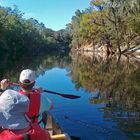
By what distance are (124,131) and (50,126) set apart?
4.69 metres

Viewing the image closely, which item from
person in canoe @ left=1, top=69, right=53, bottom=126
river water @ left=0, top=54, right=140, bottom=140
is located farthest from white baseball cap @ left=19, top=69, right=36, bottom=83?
river water @ left=0, top=54, right=140, bottom=140

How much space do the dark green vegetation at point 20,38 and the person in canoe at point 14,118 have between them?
207 feet

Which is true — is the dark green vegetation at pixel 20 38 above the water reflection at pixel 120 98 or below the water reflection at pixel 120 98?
above

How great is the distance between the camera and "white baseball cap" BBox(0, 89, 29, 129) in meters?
3.52

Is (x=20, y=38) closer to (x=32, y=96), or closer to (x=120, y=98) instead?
(x=120, y=98)

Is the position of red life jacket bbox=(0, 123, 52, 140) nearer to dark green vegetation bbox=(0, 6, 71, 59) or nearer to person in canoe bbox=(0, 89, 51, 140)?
person in canoe bbox=(0, 89, 51, 140)

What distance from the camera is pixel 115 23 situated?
215 feet

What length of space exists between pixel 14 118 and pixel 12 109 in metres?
0.10

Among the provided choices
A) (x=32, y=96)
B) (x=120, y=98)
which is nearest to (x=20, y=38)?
(x=120, y=98)

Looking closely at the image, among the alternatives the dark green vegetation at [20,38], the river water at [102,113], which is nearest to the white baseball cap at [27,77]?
the river water at [102,113]

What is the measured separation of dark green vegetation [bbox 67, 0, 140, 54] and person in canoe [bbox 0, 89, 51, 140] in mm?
58592

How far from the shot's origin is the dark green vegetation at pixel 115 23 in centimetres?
6303

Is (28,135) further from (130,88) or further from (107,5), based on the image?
(107,5)

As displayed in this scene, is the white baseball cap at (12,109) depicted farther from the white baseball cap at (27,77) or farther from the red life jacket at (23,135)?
the white baseball cap at (27,77)
